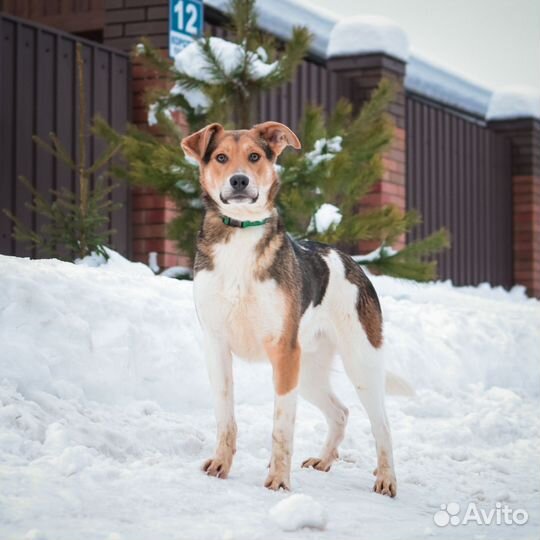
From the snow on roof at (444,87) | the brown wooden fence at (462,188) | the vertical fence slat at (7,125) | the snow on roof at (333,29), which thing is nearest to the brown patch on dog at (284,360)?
the vertical fence slat at (7,125)

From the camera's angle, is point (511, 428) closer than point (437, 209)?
Yes

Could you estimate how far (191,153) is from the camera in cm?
421

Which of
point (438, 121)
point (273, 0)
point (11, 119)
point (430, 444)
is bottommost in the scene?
point (430, 444)

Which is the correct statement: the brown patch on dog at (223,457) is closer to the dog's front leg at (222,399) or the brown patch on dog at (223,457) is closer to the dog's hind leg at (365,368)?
the dog's front leg at (222,399)

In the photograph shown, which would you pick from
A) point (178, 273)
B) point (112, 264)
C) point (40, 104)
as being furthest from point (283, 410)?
point (40, 104)

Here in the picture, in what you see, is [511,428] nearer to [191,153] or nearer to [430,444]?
[430,444]

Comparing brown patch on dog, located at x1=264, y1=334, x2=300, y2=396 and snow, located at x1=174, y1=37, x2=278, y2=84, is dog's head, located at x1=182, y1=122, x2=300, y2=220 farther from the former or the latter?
snow, located at x1=174, y1=37, x2=278, y2=84

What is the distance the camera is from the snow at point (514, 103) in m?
16.8

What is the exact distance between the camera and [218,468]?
4176mm

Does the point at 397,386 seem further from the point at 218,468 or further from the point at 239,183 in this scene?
the point at 239,183

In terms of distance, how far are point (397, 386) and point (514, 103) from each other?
41.7 ft

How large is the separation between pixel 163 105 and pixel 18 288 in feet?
13.2

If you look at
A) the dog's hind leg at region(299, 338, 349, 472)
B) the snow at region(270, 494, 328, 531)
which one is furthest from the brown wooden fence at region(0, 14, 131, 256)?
the snow at region(270, 494, 328, 531)

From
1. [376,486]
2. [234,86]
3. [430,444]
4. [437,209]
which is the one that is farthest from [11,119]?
[437,209]
